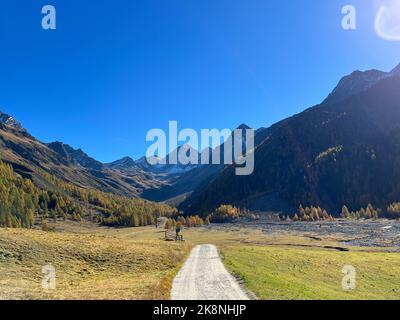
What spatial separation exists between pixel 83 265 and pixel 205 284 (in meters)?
22.9

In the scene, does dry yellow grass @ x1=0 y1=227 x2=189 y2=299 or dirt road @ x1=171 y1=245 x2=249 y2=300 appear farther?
dry yellow grass @ x1=0 y1=227 x2=189 y2=299

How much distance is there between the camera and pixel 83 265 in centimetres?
5325

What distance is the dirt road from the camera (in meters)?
32.0

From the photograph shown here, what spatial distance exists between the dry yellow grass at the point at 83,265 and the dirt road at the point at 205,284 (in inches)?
55.2

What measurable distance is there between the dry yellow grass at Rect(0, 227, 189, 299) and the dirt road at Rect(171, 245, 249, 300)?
4.60 feet

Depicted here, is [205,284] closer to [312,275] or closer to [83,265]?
[83,265]

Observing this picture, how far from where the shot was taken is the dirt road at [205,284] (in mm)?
31953

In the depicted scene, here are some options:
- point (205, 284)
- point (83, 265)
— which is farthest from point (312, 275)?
point (83, 265)

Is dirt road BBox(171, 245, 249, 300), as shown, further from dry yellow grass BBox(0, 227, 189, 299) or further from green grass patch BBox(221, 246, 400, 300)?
green grass patch BBox(221, 246, 400, 300)

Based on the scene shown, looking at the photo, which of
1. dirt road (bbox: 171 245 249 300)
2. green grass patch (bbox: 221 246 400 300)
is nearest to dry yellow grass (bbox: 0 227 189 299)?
dirt road (bbox: 171 245 249 300)

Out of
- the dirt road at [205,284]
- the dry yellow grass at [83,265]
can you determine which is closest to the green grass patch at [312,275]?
the dirt road at [205,284]

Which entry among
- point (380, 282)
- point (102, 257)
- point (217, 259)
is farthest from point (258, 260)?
point (102, 257)
